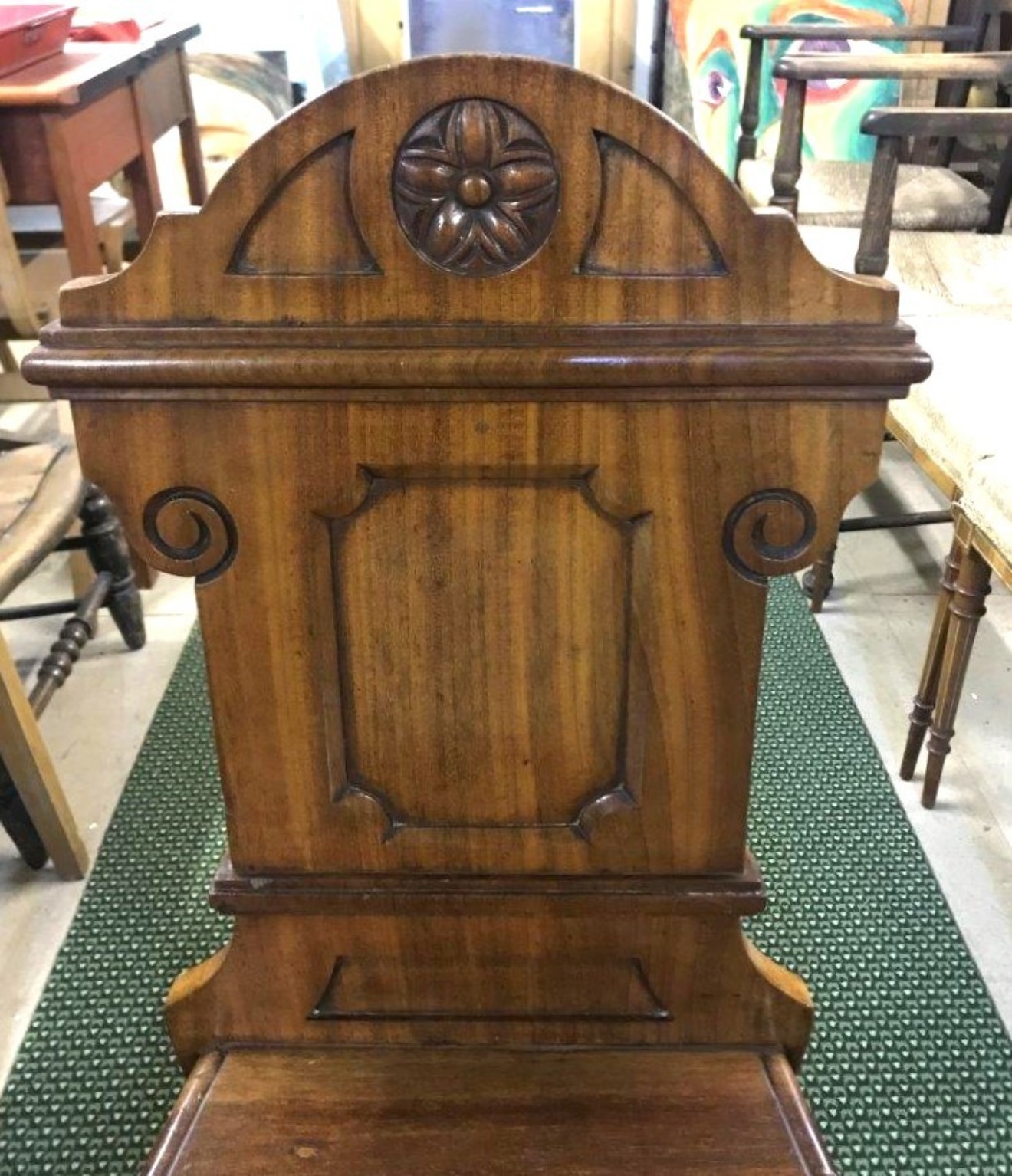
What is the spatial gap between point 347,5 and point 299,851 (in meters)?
4.79

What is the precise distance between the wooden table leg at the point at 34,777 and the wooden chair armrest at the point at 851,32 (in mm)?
2206

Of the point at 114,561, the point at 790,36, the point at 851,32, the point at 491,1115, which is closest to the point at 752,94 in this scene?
the point at 790,36

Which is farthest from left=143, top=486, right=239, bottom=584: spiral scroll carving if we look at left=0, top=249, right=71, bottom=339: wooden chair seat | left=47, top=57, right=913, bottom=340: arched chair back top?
left=0, top=249, right=71, bottom=339: wooden chair seat

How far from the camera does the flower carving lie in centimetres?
55

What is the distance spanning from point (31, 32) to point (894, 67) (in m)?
1.58

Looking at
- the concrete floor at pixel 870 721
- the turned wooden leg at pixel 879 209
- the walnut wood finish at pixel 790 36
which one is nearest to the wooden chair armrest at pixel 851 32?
the walnut wood finish at pixel 790 36

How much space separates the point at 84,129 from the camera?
6.55ft

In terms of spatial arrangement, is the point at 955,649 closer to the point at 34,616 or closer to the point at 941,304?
the point at 941,304

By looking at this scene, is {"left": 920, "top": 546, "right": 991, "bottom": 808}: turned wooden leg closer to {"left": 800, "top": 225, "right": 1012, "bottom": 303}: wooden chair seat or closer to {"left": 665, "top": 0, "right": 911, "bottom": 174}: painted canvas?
{"left": 800, "top": 225, "right": 1012, "bottom": 303}: wooden chair seat

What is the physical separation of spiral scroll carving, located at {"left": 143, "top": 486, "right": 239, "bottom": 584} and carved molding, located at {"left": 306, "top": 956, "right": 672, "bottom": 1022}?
1.06ft

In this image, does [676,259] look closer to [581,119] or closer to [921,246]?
[581,119]

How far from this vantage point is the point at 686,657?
0.70 meters

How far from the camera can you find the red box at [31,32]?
6.47 ft

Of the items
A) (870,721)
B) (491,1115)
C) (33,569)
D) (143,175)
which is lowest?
(870,721)
